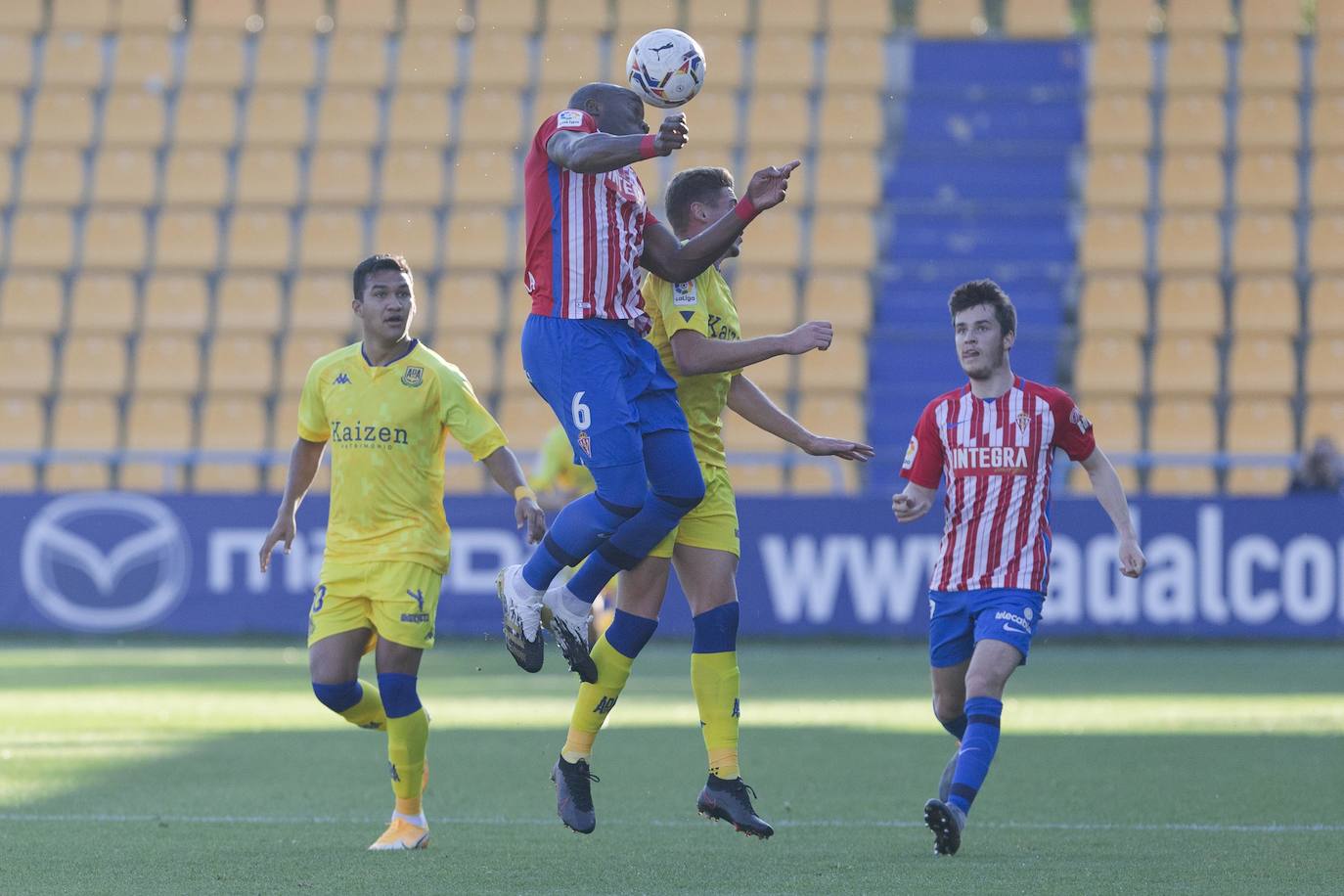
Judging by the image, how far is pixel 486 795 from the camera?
7922 millimetres

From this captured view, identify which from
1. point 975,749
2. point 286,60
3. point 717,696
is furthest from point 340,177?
point 975,749

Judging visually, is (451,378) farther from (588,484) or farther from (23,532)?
(23,532)

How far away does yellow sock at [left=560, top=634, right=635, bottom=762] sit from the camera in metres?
6.70

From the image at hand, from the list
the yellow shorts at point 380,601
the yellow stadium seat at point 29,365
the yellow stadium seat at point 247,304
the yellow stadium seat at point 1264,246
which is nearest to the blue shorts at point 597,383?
the yellow shorts at point 380,601

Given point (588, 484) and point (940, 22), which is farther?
point (940, 22)

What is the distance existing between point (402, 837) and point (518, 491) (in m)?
1.16

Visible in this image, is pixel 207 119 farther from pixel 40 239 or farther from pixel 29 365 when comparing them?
pixel 29 365

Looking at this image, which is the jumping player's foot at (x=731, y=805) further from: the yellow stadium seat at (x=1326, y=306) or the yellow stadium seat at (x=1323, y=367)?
the yellow stadium seat at (x=1326, y=306)

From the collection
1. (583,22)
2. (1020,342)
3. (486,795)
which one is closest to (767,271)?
(1020,342)

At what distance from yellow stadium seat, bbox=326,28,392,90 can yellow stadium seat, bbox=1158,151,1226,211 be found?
27.0ft

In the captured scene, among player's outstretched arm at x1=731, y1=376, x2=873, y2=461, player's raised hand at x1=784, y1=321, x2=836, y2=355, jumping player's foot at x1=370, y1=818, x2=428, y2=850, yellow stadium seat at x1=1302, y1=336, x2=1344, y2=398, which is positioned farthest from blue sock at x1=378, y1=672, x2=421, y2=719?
yellow stadium seat at x1=1302, y1=336, x2=1344, y2=398

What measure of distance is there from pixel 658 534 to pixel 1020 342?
1347 centimetres

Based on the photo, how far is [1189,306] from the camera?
769 inches

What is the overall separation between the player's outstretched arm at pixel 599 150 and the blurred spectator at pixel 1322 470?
1132cm
